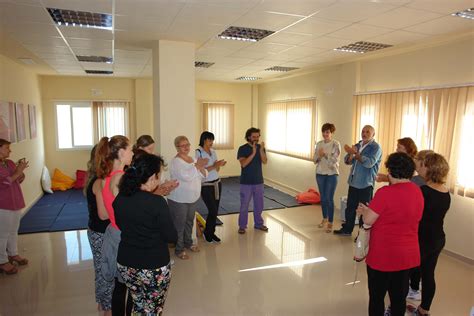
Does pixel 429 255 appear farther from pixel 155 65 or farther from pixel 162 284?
pixel 155 65

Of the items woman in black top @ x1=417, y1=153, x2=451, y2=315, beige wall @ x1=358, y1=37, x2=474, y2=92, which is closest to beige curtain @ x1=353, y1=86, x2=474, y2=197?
beige wall @ x1=358, y1=37, x2=474, y2=92

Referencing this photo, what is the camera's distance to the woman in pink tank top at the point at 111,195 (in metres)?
2.14

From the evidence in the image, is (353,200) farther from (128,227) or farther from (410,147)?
(128,227)

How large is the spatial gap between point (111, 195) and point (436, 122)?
13.2 ft

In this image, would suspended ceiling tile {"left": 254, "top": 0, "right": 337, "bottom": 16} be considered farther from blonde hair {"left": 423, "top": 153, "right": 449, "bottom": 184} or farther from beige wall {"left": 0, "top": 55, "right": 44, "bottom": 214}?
beige wall {"left": 0, "top": 55, "right": 44, "bottom": 214}

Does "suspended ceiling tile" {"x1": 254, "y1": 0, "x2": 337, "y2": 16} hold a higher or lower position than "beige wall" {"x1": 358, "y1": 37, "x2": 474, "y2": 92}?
higher

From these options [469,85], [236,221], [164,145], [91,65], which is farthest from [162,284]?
[91,65]

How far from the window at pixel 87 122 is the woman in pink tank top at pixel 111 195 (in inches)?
259

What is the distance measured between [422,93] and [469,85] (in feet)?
2.09

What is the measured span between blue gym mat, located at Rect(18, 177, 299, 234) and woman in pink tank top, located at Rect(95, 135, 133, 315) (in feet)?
10.3

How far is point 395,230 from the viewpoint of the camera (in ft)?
6.83

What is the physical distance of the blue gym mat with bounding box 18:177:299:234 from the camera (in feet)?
17.1

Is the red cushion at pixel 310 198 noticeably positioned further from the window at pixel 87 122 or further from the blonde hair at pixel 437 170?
the window at pixel 87 122

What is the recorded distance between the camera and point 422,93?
4414 millimetres
